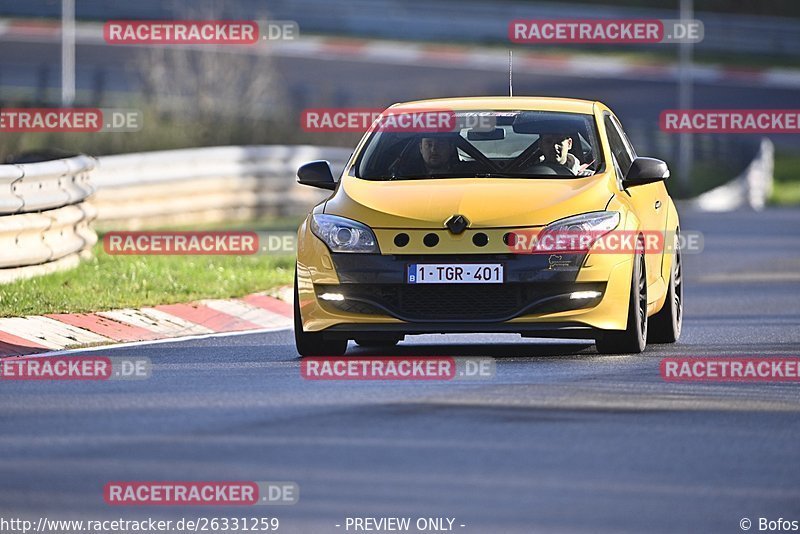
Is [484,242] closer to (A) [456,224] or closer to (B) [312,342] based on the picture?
(A) [456,224]

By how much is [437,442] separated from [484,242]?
299 cm

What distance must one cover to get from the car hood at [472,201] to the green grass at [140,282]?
9.58 ft

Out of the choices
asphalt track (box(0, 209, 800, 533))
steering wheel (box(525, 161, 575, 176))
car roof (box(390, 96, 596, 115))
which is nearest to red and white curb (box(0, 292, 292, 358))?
asphalt track (box(0, 209, 800, 533))

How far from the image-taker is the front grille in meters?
11.7

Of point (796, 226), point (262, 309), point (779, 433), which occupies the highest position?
point (779, 433)

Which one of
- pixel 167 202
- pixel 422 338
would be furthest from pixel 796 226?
pixel 422 338

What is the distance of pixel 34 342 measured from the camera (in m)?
13.1

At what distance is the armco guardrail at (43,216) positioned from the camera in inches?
593

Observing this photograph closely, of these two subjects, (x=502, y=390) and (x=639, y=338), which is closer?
(x=502, y=390)

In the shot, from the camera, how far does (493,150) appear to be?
12.8 meters

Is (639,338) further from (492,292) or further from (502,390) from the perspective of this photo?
(502,390)

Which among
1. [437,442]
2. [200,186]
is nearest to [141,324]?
[437,442]

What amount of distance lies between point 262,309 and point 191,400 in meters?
5.95

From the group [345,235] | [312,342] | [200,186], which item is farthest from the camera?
[200,186]
